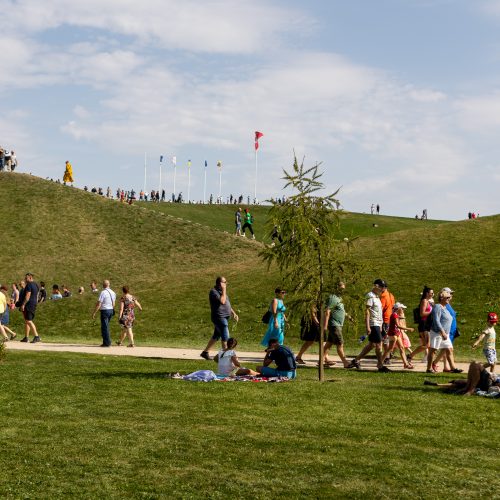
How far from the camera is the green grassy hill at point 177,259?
1336 inches

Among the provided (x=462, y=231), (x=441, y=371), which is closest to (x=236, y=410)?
Result: (x=441, y=371)

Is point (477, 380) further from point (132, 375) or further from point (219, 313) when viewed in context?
point (219, 313)

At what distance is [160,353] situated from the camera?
2497cm

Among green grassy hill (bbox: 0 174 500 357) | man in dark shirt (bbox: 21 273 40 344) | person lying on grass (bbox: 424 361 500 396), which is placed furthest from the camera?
green grassy hill (bbox: 0 174 500 357)

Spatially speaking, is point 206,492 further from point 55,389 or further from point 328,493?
point 55,389

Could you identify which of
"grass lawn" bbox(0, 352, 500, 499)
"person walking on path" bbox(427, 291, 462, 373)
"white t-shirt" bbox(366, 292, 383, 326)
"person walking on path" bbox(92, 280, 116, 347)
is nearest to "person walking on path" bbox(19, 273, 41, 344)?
"person walking on path" bbox(92, 280, 116, 347)

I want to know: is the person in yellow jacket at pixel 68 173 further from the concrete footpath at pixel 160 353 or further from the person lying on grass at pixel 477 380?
the person lying on grass at pixel 477 380

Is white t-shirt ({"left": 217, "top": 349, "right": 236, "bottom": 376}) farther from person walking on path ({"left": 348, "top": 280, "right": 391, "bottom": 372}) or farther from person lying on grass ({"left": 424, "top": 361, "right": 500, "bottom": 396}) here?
person lying on grass ({"left": 424, "top": 361, "right": 500, "bottom": 396})

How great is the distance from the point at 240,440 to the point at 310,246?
6754 millimetres

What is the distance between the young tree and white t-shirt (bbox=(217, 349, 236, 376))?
68.5 inches

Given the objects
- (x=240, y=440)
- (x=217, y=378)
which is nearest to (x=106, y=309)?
(x=217, y=378)

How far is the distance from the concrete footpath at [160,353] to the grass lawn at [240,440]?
550cm

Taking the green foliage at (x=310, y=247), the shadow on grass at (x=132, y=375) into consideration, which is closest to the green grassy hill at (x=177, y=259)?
the green foliage at (x=310, y=247)

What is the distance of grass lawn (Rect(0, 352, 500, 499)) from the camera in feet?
29.9
